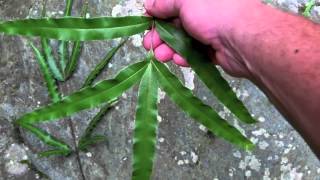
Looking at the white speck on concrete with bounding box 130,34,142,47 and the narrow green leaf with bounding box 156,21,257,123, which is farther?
the white speck on concrete with bounding box 130,34,142,47

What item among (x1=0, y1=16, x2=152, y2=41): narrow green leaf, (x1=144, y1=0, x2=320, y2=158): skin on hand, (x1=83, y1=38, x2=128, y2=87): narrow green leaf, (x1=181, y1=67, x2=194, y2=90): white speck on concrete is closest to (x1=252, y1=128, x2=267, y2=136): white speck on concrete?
(x1=181, y1=67, x2=194, y2=90): white speck on concrete

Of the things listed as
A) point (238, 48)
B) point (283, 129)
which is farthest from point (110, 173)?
point (238, 48)

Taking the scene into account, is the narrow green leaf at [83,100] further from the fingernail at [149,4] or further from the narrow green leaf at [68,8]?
the narrow green leaf at [68,8]

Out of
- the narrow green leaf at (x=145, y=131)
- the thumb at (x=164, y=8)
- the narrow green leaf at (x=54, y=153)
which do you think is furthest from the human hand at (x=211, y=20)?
the narrow green leaf at (x=54, y=153)

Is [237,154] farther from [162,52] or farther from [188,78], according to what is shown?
[162,52]

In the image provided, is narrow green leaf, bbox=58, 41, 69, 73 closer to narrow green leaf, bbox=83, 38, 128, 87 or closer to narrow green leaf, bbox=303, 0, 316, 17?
narrow green leaf, bbox=83, 38, 128, 87

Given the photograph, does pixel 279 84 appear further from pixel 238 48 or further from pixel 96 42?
pixel 96 42
